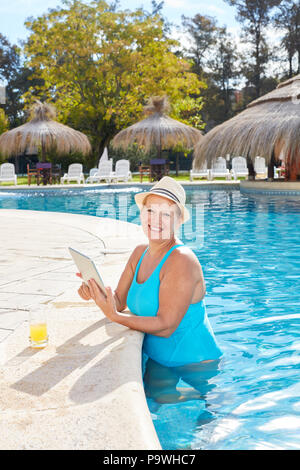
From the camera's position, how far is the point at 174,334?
287 centimetres

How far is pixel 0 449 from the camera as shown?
5.66 feet

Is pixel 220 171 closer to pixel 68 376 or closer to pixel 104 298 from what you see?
pixel 104 298

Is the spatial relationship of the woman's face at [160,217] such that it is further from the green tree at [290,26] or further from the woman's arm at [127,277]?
the green tree at [290,26]

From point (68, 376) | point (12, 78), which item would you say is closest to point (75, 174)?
point (68, 376)

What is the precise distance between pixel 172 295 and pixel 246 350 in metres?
1.15

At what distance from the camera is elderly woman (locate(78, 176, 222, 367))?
265cm

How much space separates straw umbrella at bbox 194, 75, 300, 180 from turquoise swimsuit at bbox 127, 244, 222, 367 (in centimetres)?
1316

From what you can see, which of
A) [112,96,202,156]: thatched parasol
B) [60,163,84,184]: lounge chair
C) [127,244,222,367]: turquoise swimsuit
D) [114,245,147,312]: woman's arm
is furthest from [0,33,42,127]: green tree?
[127,244,222,367]: turquoise swimsuit

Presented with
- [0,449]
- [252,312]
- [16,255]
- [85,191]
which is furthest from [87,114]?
[0,449]

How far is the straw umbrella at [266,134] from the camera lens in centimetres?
1539

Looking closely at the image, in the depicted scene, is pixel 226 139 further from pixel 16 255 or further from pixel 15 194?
pixel 16 255

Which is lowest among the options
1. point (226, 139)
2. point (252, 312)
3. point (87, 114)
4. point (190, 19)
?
point (252, 312)

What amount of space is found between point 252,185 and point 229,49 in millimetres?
22322
